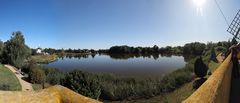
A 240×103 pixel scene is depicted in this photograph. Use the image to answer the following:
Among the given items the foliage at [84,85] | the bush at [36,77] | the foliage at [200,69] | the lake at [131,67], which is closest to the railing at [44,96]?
the foliage at [84,85]

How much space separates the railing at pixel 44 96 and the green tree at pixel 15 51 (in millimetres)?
49559

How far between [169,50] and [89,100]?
499 feet

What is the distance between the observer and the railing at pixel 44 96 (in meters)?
1.83

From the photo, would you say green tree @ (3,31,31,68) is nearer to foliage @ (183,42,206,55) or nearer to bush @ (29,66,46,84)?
bush @ (29,66,46,84)

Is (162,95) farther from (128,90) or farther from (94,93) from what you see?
(94,93)

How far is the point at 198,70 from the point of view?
2514 centimetres

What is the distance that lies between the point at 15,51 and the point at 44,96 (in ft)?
172

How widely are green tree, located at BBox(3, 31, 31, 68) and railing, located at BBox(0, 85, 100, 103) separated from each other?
49.6 m

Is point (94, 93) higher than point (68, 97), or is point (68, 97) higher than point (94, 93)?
point (68, 97)

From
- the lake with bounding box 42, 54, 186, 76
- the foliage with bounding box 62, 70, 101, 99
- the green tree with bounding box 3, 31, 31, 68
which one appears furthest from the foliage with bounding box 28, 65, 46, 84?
the green tree with bounding box 3, 31, 31, 68

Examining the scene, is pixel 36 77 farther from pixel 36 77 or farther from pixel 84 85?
pixel 84 85

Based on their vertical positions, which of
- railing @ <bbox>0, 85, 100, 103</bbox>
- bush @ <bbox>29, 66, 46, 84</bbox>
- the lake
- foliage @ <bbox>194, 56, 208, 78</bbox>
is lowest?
the lake

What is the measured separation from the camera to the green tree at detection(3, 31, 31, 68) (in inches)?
1953

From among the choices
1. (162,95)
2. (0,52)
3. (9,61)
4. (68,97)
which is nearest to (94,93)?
(162,95)
